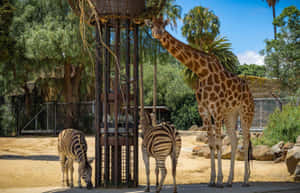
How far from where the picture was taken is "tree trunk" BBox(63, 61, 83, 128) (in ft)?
Answer: 84.7

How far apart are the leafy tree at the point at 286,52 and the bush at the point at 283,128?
644cm

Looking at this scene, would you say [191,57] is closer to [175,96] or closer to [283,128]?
[283,128]

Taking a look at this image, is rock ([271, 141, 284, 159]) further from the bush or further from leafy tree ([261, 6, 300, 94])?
leafy tree ([261, 6, 300, 94])

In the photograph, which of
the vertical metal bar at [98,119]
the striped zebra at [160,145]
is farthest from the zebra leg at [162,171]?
the vertical metal bar at [98,119]

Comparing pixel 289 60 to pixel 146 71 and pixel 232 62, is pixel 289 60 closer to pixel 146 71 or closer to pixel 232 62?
pixel 232 62

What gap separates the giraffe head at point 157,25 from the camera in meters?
7.55

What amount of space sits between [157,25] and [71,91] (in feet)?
64.4

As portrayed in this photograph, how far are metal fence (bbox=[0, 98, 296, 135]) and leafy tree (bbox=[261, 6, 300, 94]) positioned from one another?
5.48 ft

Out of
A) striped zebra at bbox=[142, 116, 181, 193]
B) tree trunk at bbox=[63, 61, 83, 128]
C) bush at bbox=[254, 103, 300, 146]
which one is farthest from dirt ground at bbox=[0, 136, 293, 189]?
tree trunk at bbox=[63, 61, 83, 128]

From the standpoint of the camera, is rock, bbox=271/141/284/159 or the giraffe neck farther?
rock, bbox=271/141/284/159

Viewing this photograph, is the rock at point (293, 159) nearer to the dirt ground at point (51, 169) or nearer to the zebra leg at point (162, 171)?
the dirt ground at point (51, 169)

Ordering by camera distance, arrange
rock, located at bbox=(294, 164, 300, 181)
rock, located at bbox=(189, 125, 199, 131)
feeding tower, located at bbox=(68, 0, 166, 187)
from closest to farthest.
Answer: feeding tower, located at bbox=(68, 0, 166, 187)
rock, located at bbox=(294, 164, 300, 181)
rock, located at bbox=(189, 125, 199, 131)

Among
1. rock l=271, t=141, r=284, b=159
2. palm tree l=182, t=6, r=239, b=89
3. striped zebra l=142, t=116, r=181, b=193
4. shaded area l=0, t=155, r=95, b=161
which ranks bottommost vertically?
shaded area l=0, t=155, r=95, b=161

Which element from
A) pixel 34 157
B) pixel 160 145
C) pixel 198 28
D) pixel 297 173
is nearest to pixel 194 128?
pixel 198 28
